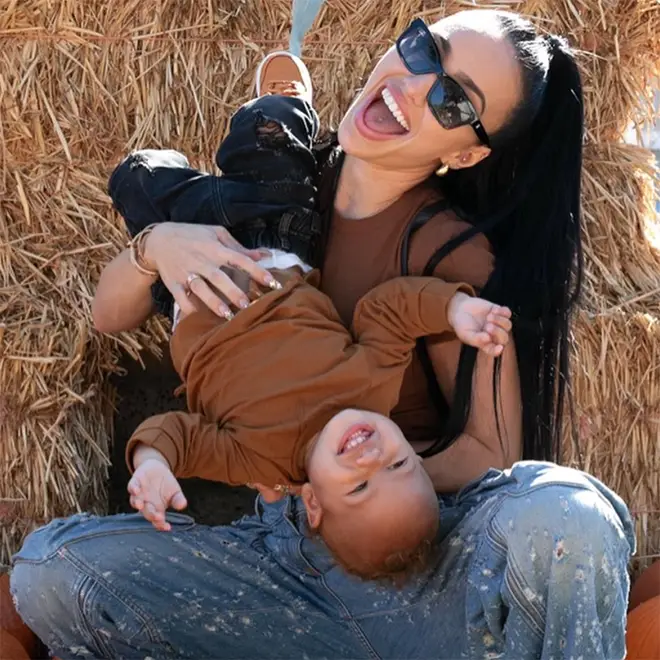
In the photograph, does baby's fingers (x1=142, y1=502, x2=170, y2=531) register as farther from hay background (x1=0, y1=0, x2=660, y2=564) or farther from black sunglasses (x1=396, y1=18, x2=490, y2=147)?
hay background (x1=0, y1=0, x2=660, y2=564)

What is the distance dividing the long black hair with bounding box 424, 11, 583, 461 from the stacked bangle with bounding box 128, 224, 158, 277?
424 mm

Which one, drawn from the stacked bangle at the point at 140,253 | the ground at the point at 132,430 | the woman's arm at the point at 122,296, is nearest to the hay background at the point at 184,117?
the ground at the point at 132,430

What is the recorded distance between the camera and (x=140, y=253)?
1840 millimetres

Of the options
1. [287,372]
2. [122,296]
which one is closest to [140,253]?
[122,296]

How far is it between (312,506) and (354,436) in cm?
14

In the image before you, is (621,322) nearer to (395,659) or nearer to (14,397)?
(395,659)

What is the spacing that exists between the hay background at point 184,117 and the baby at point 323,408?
842 millimetres

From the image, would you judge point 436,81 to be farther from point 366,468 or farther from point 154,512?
point 154,512

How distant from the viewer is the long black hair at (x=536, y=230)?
181 cm

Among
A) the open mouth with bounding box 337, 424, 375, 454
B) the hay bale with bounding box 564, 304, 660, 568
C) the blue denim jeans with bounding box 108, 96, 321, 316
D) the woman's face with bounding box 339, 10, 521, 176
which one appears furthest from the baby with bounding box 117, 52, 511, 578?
the hay bale with bounding box 564, 304, 660, 568

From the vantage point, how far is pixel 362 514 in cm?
158

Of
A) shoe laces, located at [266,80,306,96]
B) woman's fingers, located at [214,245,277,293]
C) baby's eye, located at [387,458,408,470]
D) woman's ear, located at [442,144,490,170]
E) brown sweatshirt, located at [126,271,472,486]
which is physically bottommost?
baby's eye, located at [387,458,408,470]

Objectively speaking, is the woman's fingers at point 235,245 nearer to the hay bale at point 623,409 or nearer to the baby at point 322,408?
the baby at point 322,408

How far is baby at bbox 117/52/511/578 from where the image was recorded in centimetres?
158
